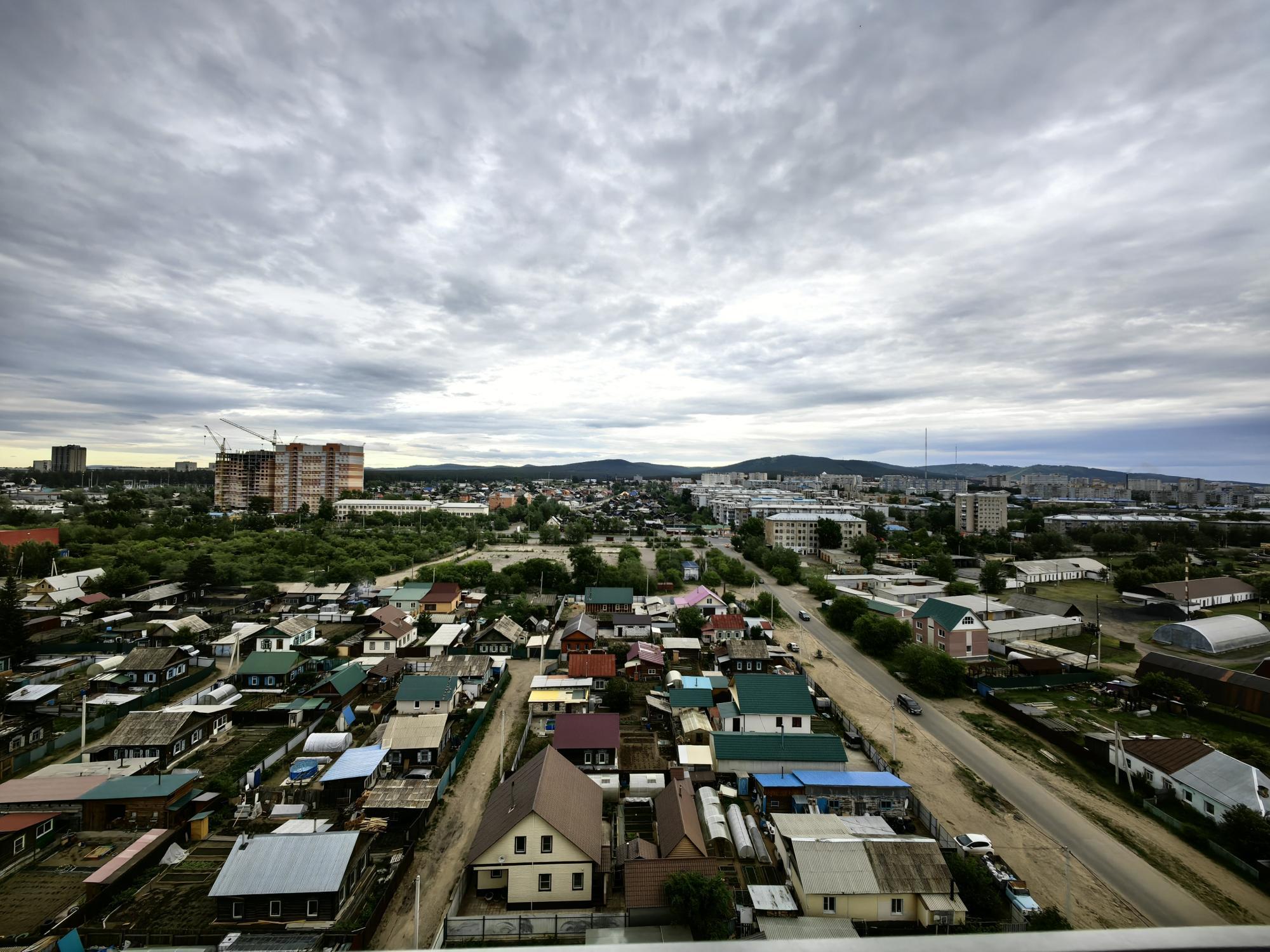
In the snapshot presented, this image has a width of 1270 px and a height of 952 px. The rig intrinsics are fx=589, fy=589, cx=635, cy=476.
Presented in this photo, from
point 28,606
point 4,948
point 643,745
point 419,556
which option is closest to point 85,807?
point 4,948

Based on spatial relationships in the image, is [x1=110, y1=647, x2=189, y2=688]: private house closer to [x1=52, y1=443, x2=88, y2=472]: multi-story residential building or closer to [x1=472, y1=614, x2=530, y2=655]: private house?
[x1=472, y1=614, x2=530, y2=655]: private house

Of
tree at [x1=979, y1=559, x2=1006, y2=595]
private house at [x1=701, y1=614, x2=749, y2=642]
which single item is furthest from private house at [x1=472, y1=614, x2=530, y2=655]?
tree at [x1=979, y1=559, x2=1006, y2=595]

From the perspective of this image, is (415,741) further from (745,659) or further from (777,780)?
(745,659)

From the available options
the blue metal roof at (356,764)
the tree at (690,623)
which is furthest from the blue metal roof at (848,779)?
the tree at (690,623)

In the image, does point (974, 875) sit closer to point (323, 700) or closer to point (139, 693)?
point (323, 700)

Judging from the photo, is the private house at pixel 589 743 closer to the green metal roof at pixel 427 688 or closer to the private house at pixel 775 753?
the private house at pixel 775 753

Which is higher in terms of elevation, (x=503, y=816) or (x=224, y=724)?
(x=503, y=816)

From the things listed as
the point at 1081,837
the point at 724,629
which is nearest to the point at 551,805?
the point at 1081,837
